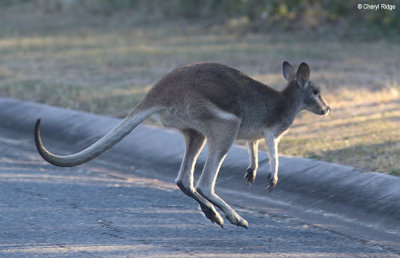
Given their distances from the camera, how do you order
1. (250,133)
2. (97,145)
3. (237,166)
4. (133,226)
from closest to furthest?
(97,145) < (133,226) < (250,133) < (237,166)

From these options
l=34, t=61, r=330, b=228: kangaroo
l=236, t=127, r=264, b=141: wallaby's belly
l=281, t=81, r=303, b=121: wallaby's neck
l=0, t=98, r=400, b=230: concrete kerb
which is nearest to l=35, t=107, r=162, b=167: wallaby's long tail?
l=34, t=61, r=330, b=228: kangaroo

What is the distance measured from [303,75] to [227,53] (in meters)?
8.11

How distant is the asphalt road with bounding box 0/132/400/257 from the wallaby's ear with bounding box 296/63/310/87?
972mm

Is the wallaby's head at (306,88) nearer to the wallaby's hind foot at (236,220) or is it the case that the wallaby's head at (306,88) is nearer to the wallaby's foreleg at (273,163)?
the wallaby's foreleg at (273,163)

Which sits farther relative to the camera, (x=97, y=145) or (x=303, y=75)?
(x=303, y=75)

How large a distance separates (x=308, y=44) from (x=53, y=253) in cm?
1120

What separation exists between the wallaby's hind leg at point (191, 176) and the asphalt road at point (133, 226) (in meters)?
0.13

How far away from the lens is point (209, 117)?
5.06 metres

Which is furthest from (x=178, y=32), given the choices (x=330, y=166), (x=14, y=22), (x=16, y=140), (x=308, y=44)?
(x=330, y=166)

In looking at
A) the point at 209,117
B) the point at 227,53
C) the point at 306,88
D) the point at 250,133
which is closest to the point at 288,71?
the point at 306,88

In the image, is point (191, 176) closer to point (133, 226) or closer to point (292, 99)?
point (133, 226)

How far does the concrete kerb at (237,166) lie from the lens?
570 cm

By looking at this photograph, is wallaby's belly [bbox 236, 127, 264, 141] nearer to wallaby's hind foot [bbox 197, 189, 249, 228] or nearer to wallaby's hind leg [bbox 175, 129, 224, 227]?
wallaby's hind leg [bbox 175, 129, 224, 227]

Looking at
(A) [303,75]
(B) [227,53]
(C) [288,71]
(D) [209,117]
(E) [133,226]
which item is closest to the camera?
(D) [209,117]
